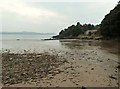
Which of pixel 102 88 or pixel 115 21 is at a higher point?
pixel 115 21

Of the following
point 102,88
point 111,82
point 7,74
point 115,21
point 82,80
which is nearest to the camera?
point 102,88

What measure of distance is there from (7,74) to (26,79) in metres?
2.20

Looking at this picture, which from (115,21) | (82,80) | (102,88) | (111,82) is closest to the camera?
(102,88)

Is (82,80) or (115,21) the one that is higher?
(115,21)

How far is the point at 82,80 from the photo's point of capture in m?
13.1

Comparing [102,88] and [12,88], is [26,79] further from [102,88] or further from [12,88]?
[102,88]

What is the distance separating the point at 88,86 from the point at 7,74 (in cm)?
611

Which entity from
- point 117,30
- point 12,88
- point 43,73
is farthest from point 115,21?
point 12,88

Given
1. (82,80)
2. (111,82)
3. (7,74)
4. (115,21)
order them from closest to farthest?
1. (111,82)
2. (82,80)
3. (7,74)
4. (115,21)

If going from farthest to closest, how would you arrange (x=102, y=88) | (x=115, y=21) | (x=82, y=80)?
(x=115, y=21), (x=82, y=80), (x=102, y=88)

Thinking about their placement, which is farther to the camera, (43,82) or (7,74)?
(7,74)

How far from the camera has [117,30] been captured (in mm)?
65750

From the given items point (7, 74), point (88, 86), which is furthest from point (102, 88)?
point (7, 74)

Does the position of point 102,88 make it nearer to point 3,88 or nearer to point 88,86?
point 88,86
